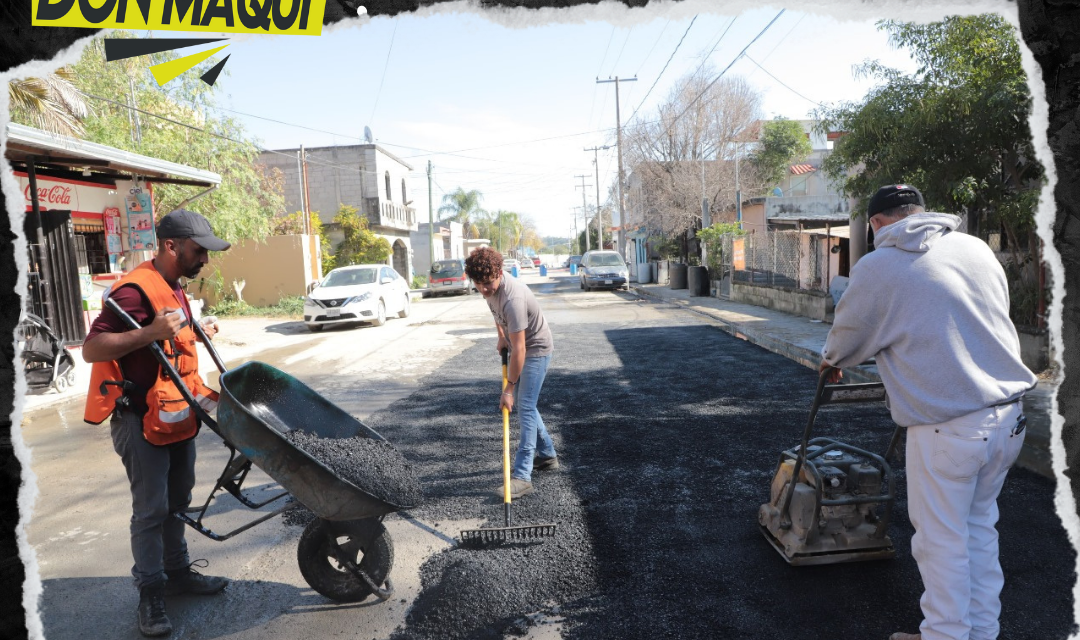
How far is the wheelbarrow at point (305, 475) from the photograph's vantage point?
2.82 m

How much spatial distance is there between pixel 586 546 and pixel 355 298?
13.5m

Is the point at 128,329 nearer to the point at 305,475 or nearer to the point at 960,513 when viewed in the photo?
the point at 305,475

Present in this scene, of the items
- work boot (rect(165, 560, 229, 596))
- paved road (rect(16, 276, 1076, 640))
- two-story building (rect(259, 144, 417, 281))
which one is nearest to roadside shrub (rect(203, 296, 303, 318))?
paved road (rect(16, 276, 1076, 640))

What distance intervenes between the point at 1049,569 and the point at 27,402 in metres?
10.6

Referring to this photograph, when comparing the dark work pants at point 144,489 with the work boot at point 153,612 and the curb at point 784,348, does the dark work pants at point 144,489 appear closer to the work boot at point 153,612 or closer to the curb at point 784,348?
the work boot at point 153,612

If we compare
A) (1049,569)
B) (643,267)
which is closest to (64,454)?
(1049,569)

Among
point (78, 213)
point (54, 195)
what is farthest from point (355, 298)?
point (54, 195)

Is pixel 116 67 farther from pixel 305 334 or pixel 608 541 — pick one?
pixel 608 541

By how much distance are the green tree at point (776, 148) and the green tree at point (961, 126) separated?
2813cm

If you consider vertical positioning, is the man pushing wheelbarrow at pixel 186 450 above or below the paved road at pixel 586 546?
above

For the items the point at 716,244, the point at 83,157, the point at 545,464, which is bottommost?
the point at 545,464

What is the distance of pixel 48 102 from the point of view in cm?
1084

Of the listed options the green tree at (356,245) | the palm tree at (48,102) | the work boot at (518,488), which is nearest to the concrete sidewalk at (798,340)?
the work boot at (518,488)

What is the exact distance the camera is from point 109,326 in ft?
9.88
